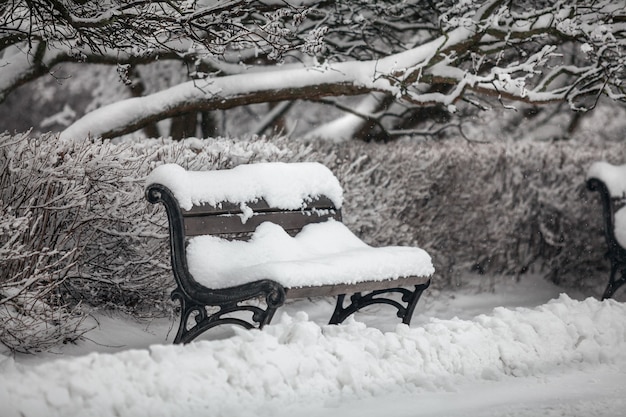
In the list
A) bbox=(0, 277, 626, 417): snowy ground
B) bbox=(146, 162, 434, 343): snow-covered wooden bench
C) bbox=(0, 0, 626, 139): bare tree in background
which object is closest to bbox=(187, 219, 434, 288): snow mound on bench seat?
bbox=(146, 162, 434, 343): snow-covered wooden bench

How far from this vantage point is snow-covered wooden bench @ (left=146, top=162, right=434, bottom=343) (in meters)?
5.09

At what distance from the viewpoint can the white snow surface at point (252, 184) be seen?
517 centimetres

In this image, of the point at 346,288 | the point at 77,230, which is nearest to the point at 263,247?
the point at 346,288

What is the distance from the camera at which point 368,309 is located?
788cm

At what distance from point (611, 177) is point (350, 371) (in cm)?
446

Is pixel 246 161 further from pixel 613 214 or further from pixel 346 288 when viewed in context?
pixel 613 214

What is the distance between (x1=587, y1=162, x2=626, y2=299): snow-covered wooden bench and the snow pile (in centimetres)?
212

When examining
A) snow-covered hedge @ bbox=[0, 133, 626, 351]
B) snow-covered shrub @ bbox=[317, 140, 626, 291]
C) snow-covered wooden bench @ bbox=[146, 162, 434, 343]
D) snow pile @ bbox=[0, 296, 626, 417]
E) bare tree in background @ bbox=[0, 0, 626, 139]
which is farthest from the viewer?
snow-covered shrub @ bbox=[317, 140, 626, 291]

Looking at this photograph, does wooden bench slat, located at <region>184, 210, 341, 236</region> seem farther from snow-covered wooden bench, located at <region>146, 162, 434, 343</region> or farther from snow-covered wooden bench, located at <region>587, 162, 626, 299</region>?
snow-covered wooden bench, located at <region>587, 162, 626, 299</region>

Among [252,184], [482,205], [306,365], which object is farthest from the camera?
[482,205]

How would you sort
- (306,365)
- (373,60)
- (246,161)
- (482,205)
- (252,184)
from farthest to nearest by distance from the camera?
(373,60)
(482,205)
(246,161)
(252,184)
(306,365)

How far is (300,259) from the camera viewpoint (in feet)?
18.5

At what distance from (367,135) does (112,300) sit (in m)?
7.65

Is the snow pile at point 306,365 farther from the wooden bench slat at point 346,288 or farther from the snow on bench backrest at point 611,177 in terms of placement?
the snow on bench backrest at point 611,177
